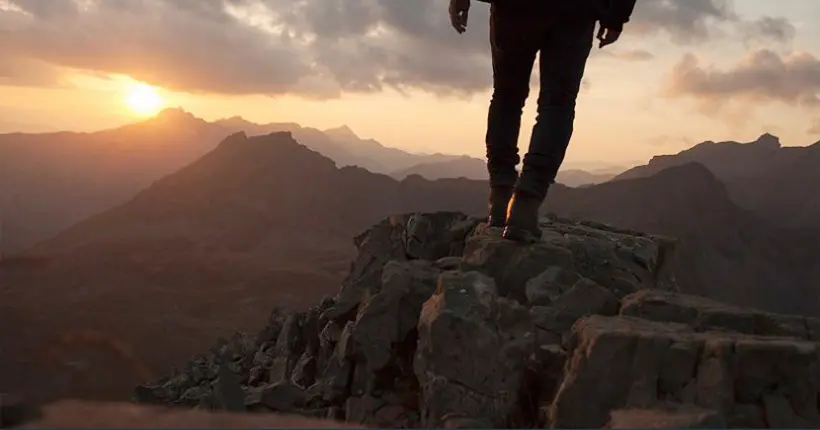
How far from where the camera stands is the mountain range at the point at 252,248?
Result: 1645 cm

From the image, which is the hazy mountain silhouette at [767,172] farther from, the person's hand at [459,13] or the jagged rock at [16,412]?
the jagged rock at [16,412]

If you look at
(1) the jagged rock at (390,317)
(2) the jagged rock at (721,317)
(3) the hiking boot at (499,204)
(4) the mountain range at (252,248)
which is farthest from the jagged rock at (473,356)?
(4) the mountain range at (252,248)

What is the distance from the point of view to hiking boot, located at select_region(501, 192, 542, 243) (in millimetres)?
3934

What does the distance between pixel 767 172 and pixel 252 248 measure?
26.7 m

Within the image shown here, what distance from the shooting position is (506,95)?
164 inches

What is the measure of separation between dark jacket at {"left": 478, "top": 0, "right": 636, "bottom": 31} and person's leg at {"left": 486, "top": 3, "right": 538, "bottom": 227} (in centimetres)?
19

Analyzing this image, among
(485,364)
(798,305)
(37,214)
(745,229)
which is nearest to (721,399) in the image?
(485,364)

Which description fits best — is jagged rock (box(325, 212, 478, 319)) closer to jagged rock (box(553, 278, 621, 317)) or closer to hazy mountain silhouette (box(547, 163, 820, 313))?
jagged rock (box(553, 278, 621, 317))

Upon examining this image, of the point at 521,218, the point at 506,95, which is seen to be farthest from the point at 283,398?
the point at 506,95

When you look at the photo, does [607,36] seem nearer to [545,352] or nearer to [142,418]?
[545,352]

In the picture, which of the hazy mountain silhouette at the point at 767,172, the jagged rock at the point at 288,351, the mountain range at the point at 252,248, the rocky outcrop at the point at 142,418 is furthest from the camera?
the hazy mountain silhouette at the point at 767,172

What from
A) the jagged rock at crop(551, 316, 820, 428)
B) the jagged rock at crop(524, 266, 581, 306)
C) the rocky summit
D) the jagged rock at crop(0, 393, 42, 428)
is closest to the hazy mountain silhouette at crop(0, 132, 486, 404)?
the rocky summit

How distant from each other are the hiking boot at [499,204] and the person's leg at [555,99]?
0.45 metres

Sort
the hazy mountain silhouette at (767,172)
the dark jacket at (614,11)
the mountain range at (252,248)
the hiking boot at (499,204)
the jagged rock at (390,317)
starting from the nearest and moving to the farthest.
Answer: the jagged rock at (390,317), the dark jacket at (614,11), the hiking boot at (499,204), the mountain range at (252,248), the hazy mountain silhouette at (767,172)
